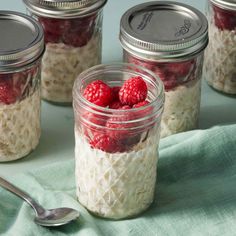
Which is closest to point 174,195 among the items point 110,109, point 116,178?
point 116,178

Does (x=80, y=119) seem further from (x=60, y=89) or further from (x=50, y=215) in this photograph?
(x=60, y=89)

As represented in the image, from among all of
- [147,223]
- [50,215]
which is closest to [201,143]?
[147,223]

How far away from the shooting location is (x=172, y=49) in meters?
1.99

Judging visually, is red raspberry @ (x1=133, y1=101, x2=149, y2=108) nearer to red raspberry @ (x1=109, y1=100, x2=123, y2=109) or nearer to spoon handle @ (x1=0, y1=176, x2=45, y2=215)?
red raspberry @ (x1=109, y1=100, x2=123, y2=109)

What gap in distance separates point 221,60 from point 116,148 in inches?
21.0

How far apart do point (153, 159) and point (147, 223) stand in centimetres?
12

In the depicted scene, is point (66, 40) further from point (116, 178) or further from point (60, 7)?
point (116, 178)

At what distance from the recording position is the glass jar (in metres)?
1.77

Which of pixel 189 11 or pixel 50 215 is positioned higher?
pixel 189 11

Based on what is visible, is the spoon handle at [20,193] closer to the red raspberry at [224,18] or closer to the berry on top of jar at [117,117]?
the berry on top of jar at [117,117]

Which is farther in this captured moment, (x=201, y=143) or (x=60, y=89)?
(x=60, y=89)

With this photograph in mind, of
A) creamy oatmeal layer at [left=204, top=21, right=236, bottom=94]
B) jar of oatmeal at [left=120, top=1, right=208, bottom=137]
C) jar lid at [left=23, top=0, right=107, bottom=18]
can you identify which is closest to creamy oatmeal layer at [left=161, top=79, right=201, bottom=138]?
jar of oatmeal at [left=120, top=1, right=208, bottom=137]

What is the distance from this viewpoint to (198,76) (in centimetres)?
207

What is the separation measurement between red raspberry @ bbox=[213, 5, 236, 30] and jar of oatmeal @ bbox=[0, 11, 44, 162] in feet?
1.36
